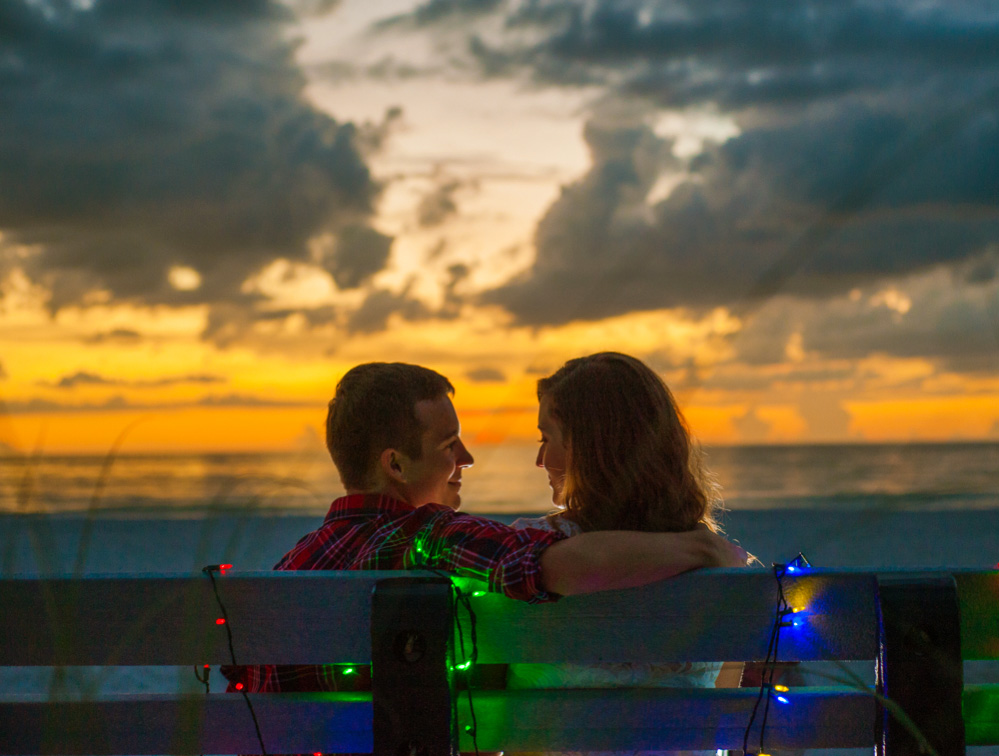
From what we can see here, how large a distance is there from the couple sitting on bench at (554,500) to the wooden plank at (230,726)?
3.9 inches

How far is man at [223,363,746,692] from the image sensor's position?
1822 millimetres

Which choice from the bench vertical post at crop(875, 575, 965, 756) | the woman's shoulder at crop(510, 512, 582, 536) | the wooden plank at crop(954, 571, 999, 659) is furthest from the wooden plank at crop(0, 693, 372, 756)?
the wooden plank at crop(954, 571, 999, 659)

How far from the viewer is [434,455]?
264 centimetres

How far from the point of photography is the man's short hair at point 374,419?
2.57 meters

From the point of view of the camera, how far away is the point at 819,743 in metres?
1.90

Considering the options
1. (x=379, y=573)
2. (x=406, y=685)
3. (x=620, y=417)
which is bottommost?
(x=406, y=685)

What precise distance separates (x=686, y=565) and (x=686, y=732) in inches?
14.4

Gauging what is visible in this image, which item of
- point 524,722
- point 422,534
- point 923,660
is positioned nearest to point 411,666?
point 524,722

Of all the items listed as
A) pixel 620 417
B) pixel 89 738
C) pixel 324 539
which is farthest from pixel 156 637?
pixel 620 417

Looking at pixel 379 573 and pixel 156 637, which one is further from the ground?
pixel 379 573

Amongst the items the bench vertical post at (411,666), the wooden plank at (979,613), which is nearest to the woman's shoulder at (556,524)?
the bench vertical post at (411,666)

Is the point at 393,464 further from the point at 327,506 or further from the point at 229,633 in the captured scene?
the point at 229,633

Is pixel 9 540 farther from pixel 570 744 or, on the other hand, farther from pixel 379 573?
pixel 570 744

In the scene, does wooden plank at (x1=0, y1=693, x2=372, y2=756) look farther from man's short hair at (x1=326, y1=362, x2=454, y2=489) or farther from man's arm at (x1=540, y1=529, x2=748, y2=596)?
man's short hair at (x1=326, y1=362, x2=454, y2=489)
